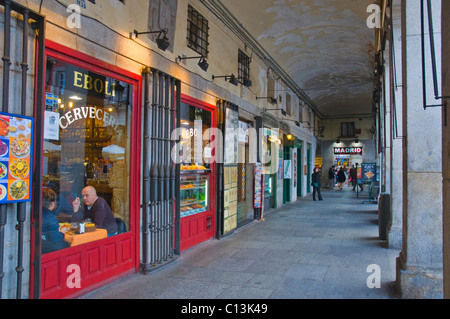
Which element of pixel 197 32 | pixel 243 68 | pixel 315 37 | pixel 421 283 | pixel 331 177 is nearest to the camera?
pixel 421 283

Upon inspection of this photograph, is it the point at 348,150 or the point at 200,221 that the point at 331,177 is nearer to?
the point at 348,150

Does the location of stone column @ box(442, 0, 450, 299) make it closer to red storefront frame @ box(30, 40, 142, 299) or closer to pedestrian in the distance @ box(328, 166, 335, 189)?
red storefront frame @ box(30, 40, 142, 299)

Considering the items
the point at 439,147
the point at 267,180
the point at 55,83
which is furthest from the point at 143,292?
the point at 267,180

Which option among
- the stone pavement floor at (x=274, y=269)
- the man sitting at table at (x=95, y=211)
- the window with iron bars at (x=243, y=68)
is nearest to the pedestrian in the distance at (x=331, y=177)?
the stone pavement floor at (x=274, y=269)

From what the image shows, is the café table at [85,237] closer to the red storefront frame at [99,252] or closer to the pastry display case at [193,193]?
the red storefront frame at [99,252]

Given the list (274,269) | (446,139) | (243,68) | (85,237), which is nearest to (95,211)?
(85,237)

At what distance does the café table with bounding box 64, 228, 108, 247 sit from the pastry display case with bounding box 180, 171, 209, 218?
2.37m


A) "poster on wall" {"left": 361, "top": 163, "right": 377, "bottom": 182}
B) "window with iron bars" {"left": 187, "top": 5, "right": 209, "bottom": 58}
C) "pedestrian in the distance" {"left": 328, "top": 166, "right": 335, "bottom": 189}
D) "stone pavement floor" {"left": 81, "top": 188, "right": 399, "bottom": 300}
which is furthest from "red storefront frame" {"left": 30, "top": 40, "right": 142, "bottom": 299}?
"pedestrian in the distance" {"left": 328, "top": 166, "right": 335, "bottom": 189}

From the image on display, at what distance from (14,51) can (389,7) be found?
668 cm

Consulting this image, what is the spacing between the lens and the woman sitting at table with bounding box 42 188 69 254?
14.8ft

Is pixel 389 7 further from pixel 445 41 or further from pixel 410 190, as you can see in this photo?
pixel 445 41

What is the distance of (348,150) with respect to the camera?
2969cm

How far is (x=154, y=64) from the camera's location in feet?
21.2

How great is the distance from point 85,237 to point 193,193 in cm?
342
